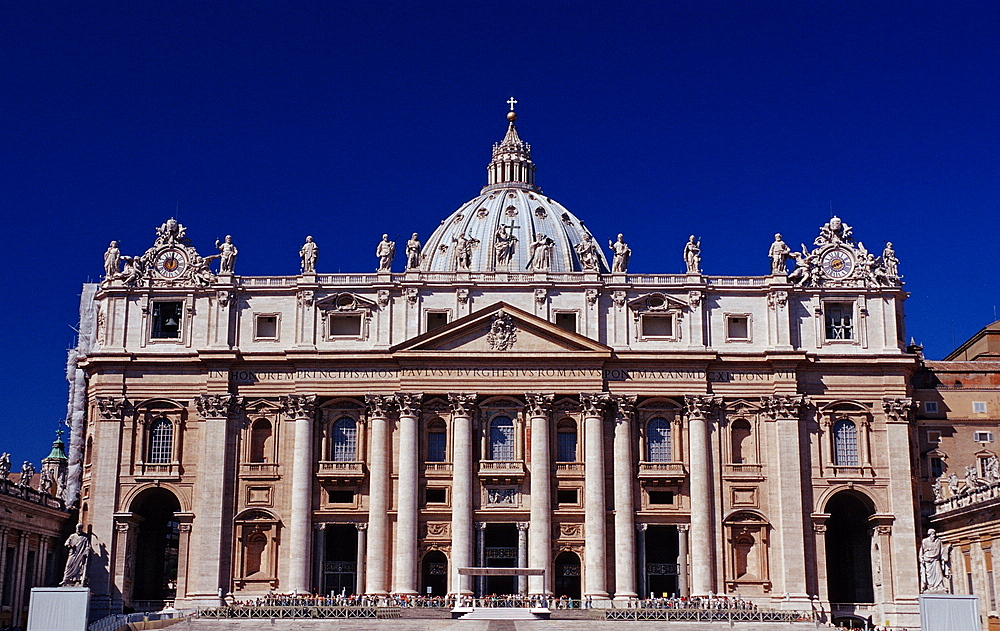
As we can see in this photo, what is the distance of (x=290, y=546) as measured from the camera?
81.4 m

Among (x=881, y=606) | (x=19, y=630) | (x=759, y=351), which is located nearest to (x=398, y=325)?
(x=759, y=351)

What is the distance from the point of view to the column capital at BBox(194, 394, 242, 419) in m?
83.4

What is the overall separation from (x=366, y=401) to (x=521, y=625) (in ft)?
71.7

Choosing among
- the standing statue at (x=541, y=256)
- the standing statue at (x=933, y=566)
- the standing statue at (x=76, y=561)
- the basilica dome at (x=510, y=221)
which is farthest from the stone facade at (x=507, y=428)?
the basilica dome at (x=510, y=221)

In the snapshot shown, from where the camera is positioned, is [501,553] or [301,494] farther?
[501,553]

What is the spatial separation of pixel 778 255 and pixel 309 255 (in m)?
31.3

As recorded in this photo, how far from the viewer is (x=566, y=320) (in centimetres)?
8544

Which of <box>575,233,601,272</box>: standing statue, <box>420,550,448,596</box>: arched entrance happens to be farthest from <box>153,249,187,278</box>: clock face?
<box>575,233,601,272</box>: standing statue

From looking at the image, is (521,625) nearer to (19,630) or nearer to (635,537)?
(635,537)

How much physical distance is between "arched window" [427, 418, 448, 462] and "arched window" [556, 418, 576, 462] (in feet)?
24.4

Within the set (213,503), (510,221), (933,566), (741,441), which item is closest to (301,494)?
(213,503)

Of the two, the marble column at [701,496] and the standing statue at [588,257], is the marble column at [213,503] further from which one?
the marble column at [701,496]

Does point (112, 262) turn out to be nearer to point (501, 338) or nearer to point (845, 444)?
point (501, 338)

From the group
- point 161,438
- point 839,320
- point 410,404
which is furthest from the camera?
point 839,320
